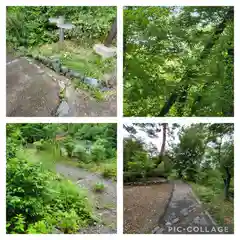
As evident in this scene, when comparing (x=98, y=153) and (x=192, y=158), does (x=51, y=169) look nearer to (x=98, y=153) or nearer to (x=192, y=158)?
(x=98, y=153)

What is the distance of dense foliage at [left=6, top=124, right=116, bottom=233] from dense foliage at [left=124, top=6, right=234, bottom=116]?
32 centimetres

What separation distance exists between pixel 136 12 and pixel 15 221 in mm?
1537

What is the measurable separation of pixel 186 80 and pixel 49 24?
957 mm

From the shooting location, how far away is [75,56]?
10.1 ft

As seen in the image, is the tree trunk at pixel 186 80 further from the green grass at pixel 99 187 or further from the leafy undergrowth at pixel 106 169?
the green grass at pixel 99 187

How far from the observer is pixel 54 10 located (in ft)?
10.0

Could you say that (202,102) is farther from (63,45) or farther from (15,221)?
(15,221)

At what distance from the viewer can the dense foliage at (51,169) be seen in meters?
3.01

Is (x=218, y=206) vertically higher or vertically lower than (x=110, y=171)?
lower

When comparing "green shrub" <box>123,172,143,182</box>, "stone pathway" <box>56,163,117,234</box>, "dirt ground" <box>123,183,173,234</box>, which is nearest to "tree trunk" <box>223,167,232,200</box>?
"dirt ground" <box>123,183,173,234</box>

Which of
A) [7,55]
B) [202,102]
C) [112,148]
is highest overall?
[7,55]

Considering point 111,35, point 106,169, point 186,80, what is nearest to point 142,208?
point 106,169

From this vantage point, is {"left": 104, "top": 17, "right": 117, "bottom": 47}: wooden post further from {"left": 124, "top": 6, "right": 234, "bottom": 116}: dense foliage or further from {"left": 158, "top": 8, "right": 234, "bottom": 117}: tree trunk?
{"left": 158, "top": 8, "right": 234, "bottom": 117}: tree trunk

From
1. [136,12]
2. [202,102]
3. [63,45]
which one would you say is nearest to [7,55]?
[63,45]
